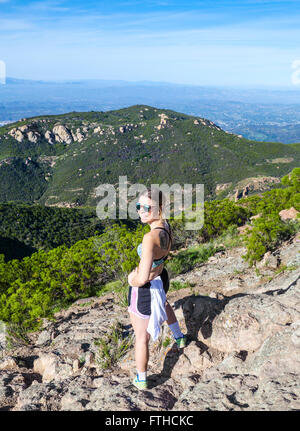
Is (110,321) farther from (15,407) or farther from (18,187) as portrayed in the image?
(18,187)

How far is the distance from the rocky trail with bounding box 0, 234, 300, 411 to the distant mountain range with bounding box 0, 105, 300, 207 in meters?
78.6

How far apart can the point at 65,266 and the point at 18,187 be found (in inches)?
4738

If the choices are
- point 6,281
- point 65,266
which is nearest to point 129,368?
point 65,266

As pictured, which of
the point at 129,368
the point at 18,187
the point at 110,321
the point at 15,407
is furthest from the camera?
the point at 18,187

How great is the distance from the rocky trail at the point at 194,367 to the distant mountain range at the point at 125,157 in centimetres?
7860

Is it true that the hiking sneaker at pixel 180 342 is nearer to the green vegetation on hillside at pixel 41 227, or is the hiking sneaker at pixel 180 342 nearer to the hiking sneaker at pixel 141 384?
the hiking sneaker at pixel 141 384

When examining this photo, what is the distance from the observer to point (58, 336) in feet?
19.2

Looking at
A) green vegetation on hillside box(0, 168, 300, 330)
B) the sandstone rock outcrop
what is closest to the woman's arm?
green vegetation on hillside box(0, 168, 300, 330)

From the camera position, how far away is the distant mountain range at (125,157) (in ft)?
331

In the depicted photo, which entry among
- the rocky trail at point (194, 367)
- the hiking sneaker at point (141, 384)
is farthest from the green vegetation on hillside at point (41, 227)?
the hiking sneaker at point (141, 384)

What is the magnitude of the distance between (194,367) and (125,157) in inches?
5015

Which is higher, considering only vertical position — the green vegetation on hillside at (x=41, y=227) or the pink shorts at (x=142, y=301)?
the pink shorts at (x=142, y=301)
